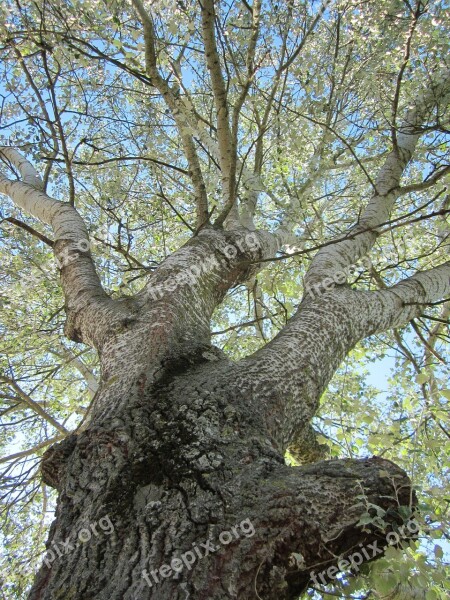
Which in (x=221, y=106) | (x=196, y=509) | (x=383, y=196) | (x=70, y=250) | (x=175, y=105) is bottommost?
(x=196, y=509)

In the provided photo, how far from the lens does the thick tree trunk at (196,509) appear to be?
50.3 inches

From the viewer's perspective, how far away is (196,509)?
1.41 meters

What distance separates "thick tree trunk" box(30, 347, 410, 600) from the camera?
50.3 inches

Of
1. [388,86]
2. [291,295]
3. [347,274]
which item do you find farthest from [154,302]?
[388,86]

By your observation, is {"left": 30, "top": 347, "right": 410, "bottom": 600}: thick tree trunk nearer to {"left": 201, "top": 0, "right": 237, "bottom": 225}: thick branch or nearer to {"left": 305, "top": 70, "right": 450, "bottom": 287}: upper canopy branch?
{"left": 305, "top": 70, "right": 450, "bottom": 287}: upper canopy branch

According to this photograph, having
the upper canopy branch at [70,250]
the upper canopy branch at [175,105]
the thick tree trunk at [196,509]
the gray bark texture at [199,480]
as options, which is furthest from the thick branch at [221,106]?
the thick tree trunk at [196,509]

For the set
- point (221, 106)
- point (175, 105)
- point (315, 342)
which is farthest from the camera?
point (175, 105)

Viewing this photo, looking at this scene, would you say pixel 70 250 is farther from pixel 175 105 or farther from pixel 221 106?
Answer: pixel 221 106

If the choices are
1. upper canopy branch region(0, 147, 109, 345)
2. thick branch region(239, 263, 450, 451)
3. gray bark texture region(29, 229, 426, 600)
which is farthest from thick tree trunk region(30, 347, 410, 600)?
upper canopy branch region(0, 147, 109, 345)

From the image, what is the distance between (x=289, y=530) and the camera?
136 cm

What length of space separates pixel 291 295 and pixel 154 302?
132 inches

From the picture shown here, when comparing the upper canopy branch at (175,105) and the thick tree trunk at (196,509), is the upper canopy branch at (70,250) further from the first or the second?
the thick tree trunk at (196,509)

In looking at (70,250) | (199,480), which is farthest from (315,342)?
(70,250)

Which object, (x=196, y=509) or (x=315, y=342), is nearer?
(x=196, y=509)
